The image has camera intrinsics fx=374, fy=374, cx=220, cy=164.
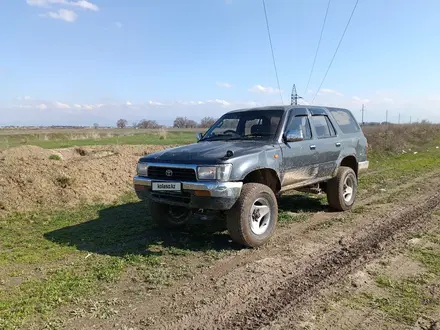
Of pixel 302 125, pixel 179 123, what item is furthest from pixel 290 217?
pixel 179 123

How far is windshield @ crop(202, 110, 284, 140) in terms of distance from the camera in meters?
6.08

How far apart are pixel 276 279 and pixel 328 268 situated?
0.72 metres

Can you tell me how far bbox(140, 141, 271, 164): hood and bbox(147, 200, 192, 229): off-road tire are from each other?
84cm

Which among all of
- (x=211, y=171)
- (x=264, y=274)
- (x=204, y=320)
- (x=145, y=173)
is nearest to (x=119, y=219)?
(x=145, y=173)

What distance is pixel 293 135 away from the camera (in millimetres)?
5883

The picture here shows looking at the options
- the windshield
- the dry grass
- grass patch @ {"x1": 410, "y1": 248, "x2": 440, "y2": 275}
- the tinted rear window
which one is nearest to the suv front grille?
the windshield

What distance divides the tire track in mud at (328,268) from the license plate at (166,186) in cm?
188

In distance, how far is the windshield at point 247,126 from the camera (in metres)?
6.08

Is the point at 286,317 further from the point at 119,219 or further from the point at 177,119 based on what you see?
the point at 177,119

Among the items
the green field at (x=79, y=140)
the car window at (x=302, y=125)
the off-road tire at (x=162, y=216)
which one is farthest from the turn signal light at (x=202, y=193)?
the green field at (x=79, y=140)

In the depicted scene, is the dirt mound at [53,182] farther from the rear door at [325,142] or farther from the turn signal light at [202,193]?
the rear door at [325,142]

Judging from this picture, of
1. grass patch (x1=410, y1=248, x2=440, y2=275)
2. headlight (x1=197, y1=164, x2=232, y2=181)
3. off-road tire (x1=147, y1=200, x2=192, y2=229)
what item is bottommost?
grass patch (x1=410, y1=248, x2=440, y2=275)

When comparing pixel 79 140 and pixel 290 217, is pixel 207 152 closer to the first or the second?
pixel 290 217

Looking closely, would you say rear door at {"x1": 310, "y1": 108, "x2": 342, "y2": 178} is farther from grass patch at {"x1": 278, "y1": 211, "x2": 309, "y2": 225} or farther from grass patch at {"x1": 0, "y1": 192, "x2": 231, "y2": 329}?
grass patch at {"x1": 0, "y1": 192, "x2": 231, "y2": 329}
